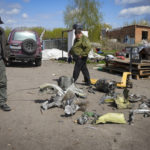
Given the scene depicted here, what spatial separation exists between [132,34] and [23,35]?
23.5 m

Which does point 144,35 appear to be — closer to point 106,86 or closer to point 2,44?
point 106,86

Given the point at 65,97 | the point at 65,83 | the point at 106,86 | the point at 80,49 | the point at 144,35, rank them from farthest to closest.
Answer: the point at 144,35 < the point at 80,49 < the point at 106,86 < the point at 65,83 < the point at 65,97

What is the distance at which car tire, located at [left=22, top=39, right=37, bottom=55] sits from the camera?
10.7 meters

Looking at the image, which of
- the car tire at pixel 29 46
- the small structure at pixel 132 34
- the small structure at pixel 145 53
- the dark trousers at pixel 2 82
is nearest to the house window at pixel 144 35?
the small structure at pixel 132 34

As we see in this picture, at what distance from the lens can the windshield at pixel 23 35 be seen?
11312mm

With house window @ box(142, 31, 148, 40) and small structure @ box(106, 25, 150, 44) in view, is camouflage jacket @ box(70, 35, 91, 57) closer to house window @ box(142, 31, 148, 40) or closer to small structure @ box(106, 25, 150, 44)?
small structure @ box(106, 25, 150, 44)

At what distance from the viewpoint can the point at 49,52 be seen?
16828 mm

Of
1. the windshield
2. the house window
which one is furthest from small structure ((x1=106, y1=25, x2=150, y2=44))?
the windshield

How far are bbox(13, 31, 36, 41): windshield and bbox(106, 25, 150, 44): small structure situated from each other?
74.6 feet

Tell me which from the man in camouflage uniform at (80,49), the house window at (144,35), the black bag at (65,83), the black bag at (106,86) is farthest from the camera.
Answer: the house window at (144,35)

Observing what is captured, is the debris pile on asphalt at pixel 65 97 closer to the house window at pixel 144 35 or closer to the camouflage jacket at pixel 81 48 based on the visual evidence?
the camouflage jacket at pixel 81 48

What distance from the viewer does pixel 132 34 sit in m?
31.3

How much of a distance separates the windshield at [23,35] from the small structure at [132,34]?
22.7m

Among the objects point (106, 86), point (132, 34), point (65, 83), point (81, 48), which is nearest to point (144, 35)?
point (132, 34)
